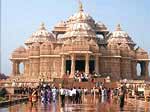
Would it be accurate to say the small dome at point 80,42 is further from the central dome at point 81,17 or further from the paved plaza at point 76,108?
the paved plaza at point 76,108

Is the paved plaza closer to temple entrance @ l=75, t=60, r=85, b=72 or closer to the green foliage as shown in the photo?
the green foliage

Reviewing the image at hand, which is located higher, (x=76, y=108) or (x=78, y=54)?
(x=78, y=54)

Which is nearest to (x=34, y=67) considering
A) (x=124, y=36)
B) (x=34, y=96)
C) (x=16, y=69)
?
(x=16, y=69)

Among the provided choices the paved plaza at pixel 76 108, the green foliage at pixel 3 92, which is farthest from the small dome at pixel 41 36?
the paved plaza at pixel 76 108

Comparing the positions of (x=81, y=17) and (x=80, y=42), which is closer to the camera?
(x=80, y=42)

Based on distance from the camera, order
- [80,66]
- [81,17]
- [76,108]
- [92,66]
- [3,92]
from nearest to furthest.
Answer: [76,108]
[3,92]
[80,66]
[92,66]
[81,17]

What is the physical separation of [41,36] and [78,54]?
1963 cm

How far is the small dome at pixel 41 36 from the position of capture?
87625 mm

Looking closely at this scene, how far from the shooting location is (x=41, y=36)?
88.9 meters

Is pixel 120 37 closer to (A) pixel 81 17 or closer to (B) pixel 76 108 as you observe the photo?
(A) pixel 81 17

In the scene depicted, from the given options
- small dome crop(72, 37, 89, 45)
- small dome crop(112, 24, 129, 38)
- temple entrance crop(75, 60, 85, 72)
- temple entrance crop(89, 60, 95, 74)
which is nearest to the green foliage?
small dome crop(72, 37, 89, 45)

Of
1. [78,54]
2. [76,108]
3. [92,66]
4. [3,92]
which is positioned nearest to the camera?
[76,108]

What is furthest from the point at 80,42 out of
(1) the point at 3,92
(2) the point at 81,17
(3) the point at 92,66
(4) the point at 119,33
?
(1) the point at 3,92

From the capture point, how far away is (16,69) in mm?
85938
